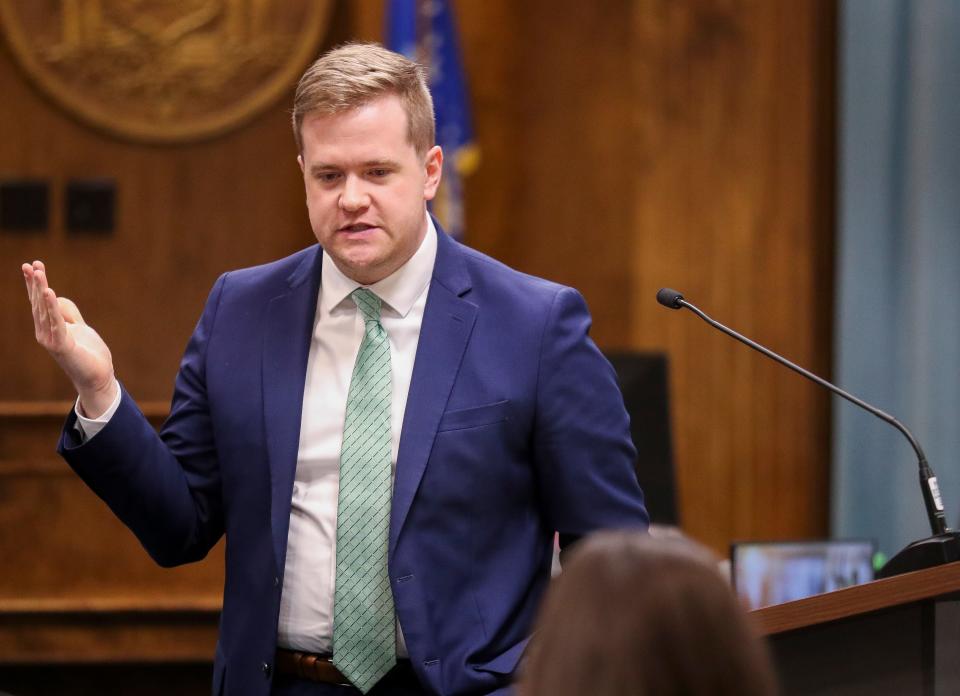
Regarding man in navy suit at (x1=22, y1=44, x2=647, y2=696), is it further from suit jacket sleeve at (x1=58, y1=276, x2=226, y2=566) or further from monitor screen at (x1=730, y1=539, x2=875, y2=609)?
monitor screen at (x1=730, y1=539, x2=875, y2=609)

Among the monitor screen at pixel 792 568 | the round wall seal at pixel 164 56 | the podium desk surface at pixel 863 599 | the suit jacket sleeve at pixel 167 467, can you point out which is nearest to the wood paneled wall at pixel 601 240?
the round wall seal at pixel 164 56

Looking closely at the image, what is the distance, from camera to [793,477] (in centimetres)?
521

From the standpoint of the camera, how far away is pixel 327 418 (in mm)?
2238

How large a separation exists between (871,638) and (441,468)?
2.24ft

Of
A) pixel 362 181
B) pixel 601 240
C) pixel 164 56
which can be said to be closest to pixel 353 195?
pixel 362 181

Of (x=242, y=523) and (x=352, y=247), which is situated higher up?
(x=352, y=247)

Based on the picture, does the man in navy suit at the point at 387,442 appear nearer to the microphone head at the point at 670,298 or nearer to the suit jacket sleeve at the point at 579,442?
the suit jacket sleeve at the point at 579,442

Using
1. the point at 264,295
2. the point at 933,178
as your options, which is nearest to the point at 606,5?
the point at 933,178

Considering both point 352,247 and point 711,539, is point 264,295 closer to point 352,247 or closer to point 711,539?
point 352,247

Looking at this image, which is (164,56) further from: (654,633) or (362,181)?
(654,633)

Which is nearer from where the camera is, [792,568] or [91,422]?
[91,422]

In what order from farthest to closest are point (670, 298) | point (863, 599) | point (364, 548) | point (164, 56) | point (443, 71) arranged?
1. point (164, 56)
2. point (443, 71)
3. point (670, 298)
4. point (364, 548)
5. point (863, 599)

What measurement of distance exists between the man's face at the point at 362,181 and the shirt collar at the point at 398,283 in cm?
6

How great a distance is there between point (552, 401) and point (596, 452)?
105mm
